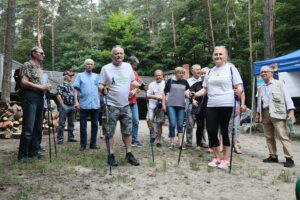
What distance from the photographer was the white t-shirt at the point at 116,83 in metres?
5.14

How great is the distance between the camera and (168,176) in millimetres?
4547

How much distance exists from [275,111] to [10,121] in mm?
7304

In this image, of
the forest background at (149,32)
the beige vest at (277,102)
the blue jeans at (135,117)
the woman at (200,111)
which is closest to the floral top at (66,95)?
the blue jeans at (135,117)

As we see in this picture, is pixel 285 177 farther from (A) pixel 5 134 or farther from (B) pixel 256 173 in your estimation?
(A) pixel 5 134

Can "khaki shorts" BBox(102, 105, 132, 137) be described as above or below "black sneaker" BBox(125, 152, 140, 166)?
above

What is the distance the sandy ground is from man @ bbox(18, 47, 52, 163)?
50 cm

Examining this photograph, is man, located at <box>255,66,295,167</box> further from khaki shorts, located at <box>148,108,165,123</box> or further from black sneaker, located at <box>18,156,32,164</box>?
black sneaker, located at <box>18,156,32,164</box>

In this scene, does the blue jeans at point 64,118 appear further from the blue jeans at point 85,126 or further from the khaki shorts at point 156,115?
the khaki shorts at point 156,115

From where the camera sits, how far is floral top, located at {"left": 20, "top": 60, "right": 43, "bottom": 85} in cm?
541

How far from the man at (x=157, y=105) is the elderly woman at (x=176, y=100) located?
430 millimetres

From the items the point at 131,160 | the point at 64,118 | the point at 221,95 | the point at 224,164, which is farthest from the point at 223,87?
the point at 64,118

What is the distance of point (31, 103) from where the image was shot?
5.37m

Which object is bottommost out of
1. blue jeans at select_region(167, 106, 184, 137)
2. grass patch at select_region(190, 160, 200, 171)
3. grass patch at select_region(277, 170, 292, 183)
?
grass patch at select_region(277, 170, 292, 183)

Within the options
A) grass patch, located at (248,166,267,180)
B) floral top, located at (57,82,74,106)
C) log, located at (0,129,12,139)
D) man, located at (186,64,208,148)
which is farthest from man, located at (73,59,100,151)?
log, located at (0,129,12,139)
